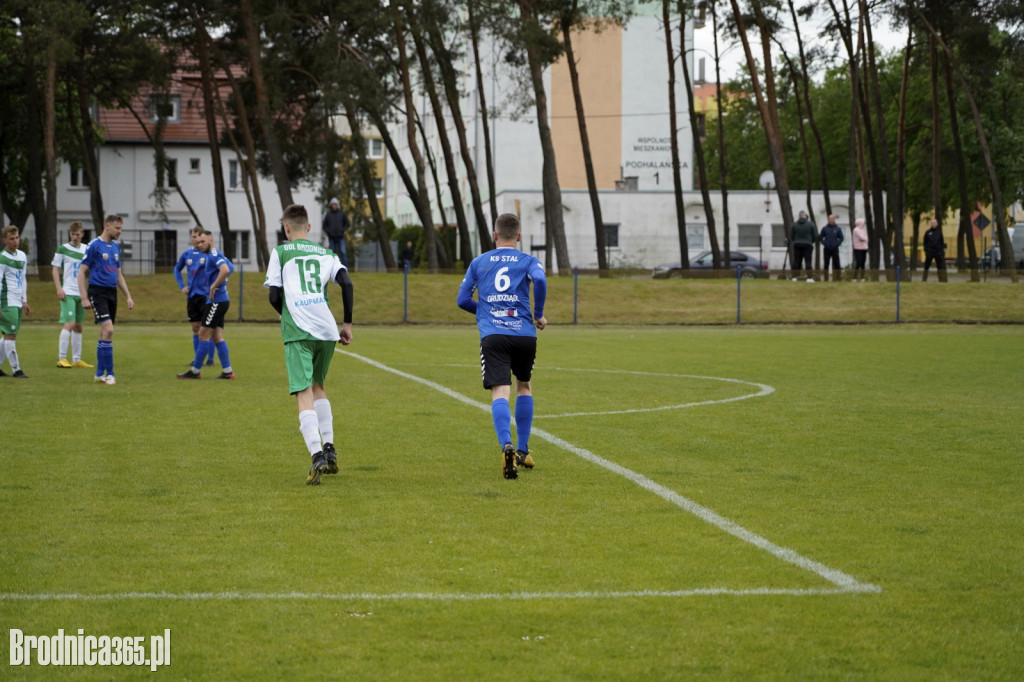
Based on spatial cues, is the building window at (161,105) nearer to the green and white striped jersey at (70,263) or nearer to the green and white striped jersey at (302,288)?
the green and white striped jersey at (70,263)

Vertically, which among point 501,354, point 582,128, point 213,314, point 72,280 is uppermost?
point 582,128

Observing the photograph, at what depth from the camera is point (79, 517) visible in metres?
7.31

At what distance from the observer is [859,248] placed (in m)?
37.4

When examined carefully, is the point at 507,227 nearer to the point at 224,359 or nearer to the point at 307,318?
the point at 307,318

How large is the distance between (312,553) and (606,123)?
68.1 metres

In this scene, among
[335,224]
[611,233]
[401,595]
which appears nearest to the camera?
[401,595]

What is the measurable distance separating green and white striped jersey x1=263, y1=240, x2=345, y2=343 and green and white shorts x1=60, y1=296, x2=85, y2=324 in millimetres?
9555

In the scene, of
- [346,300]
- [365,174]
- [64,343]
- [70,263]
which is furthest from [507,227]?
[365,174]

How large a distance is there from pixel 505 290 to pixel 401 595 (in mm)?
4003

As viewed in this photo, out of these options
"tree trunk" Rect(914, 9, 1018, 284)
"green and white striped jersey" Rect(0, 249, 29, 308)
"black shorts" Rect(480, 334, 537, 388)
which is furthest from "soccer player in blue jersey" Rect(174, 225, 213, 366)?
"tree trunk" Rect(914, 9, 1018, 284)

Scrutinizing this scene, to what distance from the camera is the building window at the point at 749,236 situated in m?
64.4

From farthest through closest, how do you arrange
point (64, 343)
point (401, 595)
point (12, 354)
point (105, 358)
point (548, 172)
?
point (548, 172)
point (64, 343)
point (12, 354)
point (105, 358)
point (401, 595)

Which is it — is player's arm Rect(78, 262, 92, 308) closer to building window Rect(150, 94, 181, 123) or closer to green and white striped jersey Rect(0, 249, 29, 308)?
green and white striped jersey Rect(0, 249, 29, 308)

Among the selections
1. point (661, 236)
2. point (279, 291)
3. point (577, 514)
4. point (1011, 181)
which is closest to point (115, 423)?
point (279, 291)
